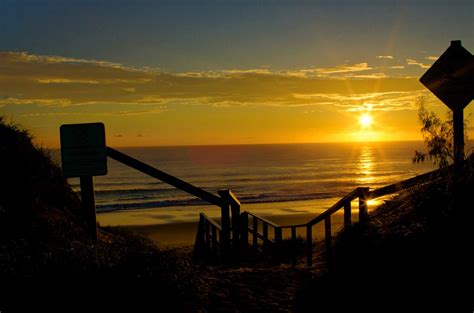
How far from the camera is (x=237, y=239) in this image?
11.3 metres

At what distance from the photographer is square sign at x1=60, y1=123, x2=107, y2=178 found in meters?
7.06

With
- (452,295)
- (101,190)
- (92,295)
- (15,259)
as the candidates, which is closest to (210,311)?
(92,295)

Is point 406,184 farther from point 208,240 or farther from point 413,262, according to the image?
point 208,240

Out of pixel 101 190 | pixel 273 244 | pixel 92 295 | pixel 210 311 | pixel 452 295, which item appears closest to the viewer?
pixel 452 295

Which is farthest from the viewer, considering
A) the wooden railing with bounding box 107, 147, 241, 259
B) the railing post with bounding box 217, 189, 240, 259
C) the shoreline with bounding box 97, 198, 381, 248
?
the shoreline with bounding box 97, 198, 381, 248

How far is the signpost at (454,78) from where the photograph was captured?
6.26m

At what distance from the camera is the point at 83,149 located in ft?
23.3

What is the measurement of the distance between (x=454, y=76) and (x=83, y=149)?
4.78 metres

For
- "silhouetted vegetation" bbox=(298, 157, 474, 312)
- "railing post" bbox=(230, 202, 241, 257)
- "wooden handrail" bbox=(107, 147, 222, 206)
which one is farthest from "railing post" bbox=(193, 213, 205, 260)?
"silhouetted vegetation" bbox=(298, 157, 474, 312)

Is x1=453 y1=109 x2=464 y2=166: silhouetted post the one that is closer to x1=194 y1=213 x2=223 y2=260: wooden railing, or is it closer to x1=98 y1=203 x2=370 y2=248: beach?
x1=194 y1=213 x2=223 y2=260: wooden railing

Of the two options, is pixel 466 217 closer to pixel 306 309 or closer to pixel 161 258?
pixel 306 309

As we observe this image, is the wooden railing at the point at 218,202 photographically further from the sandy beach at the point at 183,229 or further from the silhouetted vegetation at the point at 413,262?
the sandy beach at the point at 183,229

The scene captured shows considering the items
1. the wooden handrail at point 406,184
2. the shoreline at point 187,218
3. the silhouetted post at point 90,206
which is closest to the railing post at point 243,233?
the wooden handrail at point 406,184

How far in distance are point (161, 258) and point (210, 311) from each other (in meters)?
0.80
